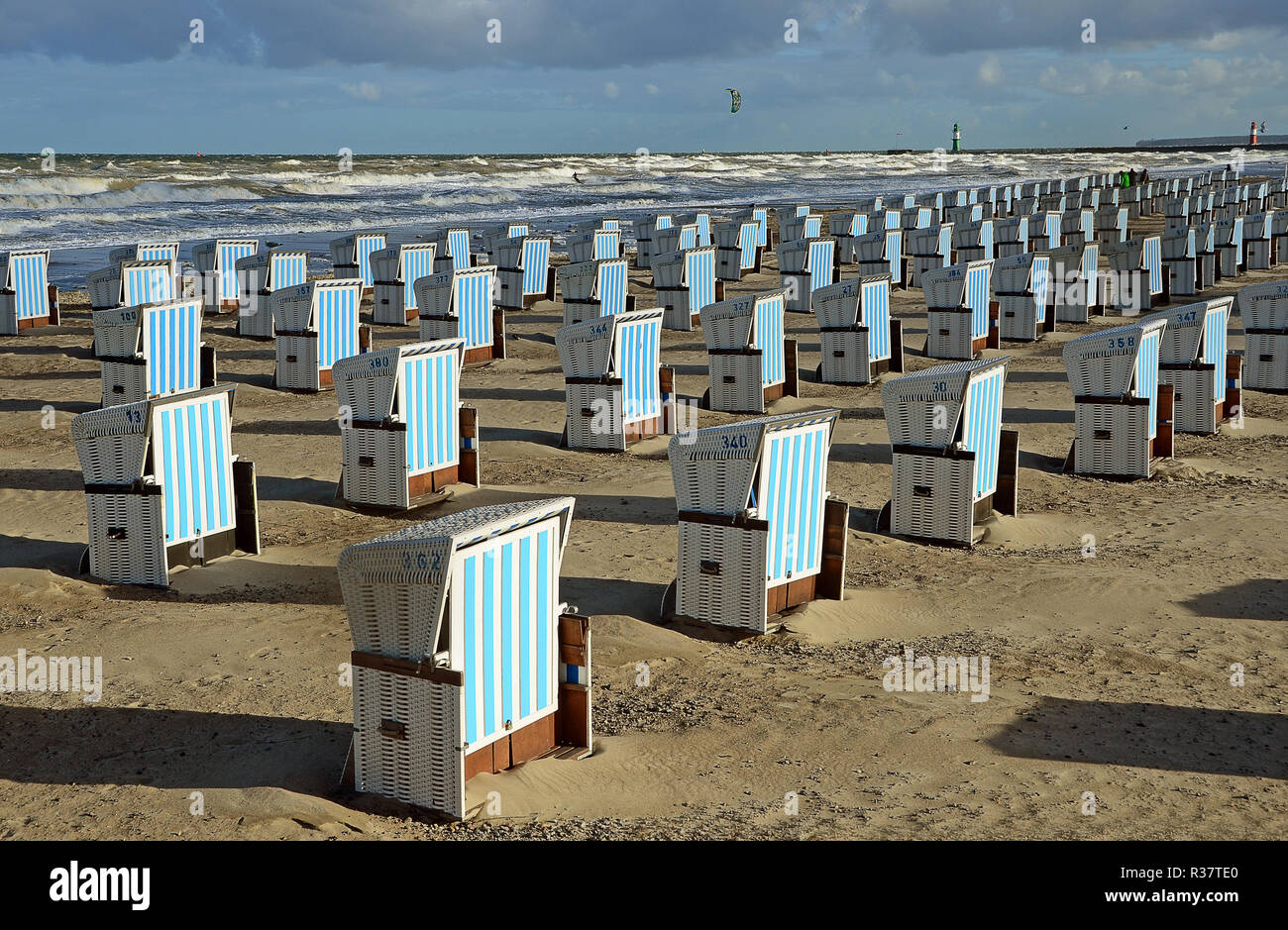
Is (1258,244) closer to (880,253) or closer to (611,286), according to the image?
(880,253)

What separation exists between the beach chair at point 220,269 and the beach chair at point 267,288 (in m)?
2.86

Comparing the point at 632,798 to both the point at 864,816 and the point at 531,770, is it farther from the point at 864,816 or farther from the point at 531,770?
the point at 864,816

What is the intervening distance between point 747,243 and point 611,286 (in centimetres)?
1331

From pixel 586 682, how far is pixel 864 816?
1.76 metres

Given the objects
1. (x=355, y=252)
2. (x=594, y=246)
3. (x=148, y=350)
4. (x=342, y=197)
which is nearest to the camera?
(x=148, y=350)

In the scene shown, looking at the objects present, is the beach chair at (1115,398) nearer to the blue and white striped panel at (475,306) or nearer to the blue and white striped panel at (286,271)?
the blue and white striped panel at (475,306)

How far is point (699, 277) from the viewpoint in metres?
26.9

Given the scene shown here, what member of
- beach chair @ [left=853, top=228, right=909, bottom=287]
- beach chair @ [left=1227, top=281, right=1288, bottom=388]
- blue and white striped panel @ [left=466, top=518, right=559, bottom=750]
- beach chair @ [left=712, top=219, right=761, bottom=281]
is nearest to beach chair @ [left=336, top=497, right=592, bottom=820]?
blue and white striped panel @ [left=466, top=518, right=559, bottom=750]

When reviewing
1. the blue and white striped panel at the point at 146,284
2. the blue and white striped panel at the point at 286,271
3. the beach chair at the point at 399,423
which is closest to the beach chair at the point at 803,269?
the blue and white striped panel at the point at 286,271

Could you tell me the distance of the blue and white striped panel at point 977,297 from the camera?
74.4 feet

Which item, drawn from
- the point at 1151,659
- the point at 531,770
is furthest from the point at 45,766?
the point at 1151,659

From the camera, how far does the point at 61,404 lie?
19.5 metres

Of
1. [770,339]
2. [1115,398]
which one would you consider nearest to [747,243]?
[770,339]

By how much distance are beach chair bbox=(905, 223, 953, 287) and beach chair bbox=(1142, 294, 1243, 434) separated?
1517 centimetres
